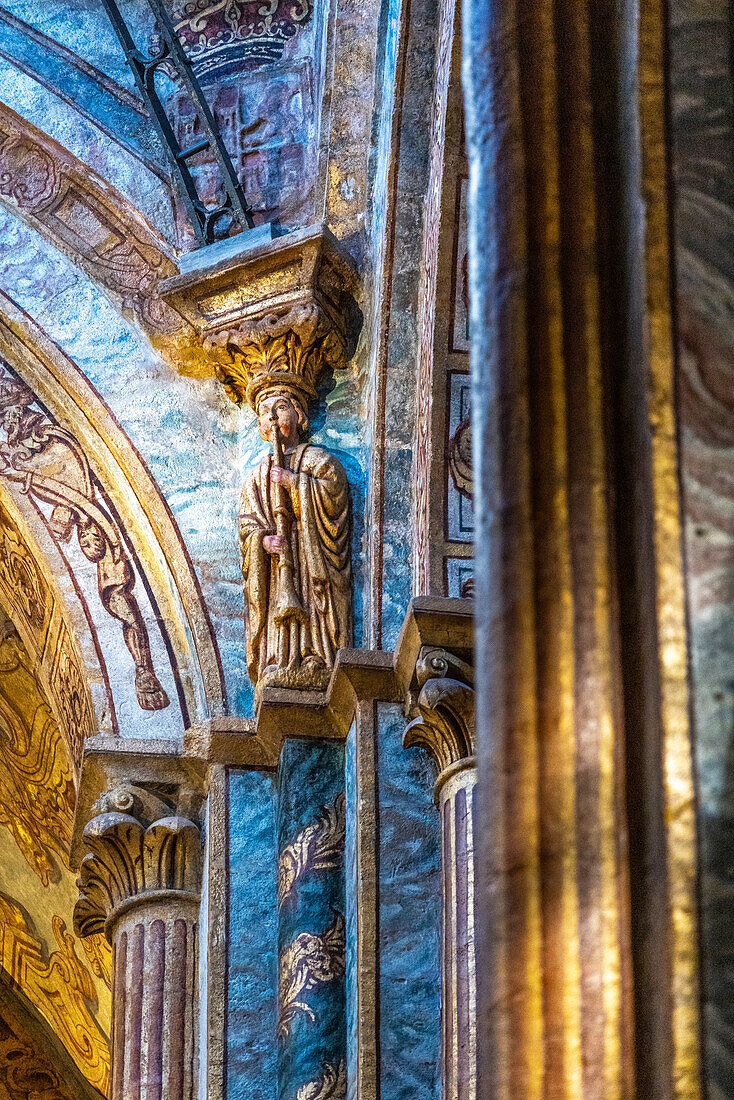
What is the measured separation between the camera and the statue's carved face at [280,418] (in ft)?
18.7

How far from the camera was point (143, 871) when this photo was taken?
535 cm

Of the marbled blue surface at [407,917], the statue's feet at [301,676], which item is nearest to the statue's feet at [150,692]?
the statue's feet at [301,676]

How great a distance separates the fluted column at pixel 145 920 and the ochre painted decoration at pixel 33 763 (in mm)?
1481

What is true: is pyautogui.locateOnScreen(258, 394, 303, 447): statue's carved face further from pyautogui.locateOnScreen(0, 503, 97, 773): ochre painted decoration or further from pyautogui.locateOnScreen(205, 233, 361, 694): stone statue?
pyautogui.locateOnScreen(0, 503, 97, 773): ochre painted decoration

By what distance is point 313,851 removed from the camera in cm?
505

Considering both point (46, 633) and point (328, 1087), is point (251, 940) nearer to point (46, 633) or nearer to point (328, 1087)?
point (328, 1087)

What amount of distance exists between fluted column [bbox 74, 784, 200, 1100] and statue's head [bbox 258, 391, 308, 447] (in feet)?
3.85

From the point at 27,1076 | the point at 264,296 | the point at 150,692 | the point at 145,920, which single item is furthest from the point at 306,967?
the point at 27,1076

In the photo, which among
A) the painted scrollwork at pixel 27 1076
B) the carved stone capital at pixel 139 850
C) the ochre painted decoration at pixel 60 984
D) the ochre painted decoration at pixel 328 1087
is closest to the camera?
the ochre painted decoration at pixel 328 1087

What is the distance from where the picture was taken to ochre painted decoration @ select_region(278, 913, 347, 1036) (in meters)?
4.81

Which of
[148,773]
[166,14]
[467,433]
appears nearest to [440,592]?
[467,433]

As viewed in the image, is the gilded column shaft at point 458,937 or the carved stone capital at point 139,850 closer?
the gilded column shaft at point 458,937

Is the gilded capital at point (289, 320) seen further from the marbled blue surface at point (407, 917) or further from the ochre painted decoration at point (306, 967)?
the ochre painted decoration at point (306, 967)

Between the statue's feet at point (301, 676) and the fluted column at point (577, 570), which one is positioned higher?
the statue's feet at point (301, 676)
